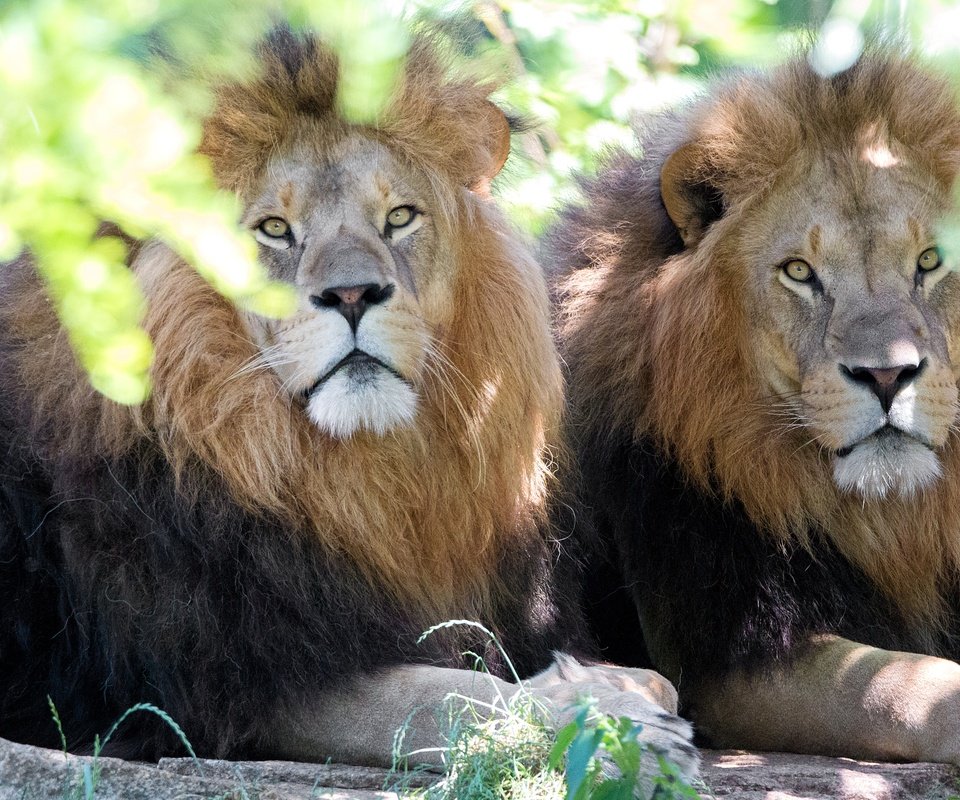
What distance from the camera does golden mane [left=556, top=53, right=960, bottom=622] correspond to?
14.0 ft

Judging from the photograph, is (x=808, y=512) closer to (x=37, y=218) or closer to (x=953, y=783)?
(x=953, y=783)

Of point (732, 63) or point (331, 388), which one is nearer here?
point (331, 388)

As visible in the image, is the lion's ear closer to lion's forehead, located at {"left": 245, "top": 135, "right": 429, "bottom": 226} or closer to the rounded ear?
the rounded ear

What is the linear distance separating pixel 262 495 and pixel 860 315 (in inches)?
70.6

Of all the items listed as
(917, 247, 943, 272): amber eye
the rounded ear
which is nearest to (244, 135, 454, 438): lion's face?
the rounded ear

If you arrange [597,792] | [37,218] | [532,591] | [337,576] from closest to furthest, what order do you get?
[37,218]
[597,792]
[337,576]
[532,591]

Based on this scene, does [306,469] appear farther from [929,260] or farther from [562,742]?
[929,260]

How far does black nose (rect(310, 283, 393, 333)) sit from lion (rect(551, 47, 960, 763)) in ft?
3.75

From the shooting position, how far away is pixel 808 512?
431 centimetres

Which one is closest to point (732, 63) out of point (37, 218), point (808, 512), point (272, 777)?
point (808, 512)

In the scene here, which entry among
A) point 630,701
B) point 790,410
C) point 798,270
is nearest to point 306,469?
point 630,701

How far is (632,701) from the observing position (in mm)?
3424

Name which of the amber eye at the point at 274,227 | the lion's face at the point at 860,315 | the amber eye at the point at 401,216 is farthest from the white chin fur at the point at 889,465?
the amber eye at the point at 274,227

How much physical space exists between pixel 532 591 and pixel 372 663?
2.03 ft
